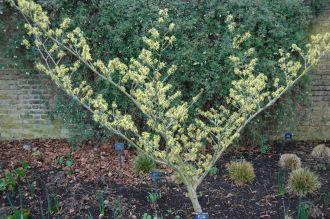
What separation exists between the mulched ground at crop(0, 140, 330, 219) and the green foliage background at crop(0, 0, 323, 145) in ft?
3.10

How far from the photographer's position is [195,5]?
5.17m

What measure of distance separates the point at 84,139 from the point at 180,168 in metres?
2.60

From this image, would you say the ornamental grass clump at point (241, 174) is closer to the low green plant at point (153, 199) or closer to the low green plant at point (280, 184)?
the low green plant at point (280, 184)

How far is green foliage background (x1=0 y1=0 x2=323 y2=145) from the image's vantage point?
5.11 metres

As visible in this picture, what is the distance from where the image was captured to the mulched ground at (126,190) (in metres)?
4.05

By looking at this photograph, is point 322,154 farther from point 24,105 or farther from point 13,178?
point 24,105

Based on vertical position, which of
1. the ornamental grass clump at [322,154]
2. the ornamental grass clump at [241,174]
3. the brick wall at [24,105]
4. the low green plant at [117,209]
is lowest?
the low green plant at [117,209]

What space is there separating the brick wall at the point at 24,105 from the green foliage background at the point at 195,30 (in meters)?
0.81

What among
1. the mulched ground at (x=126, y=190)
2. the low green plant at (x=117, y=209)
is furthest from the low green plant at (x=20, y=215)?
the low green plant at (x=117, y=209)

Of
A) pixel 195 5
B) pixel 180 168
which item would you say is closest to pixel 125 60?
pixel 195 5

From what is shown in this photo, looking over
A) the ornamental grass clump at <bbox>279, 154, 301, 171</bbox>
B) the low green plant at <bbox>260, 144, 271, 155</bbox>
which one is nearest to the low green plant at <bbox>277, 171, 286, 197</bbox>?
the ornamental grass clump at <bbox>279, 154, 301, 171</bbox>

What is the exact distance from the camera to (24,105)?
6.11 metres

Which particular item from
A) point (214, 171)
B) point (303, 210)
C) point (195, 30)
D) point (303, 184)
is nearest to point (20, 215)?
point (214, 171)

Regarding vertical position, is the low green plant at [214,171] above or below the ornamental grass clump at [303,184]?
above
